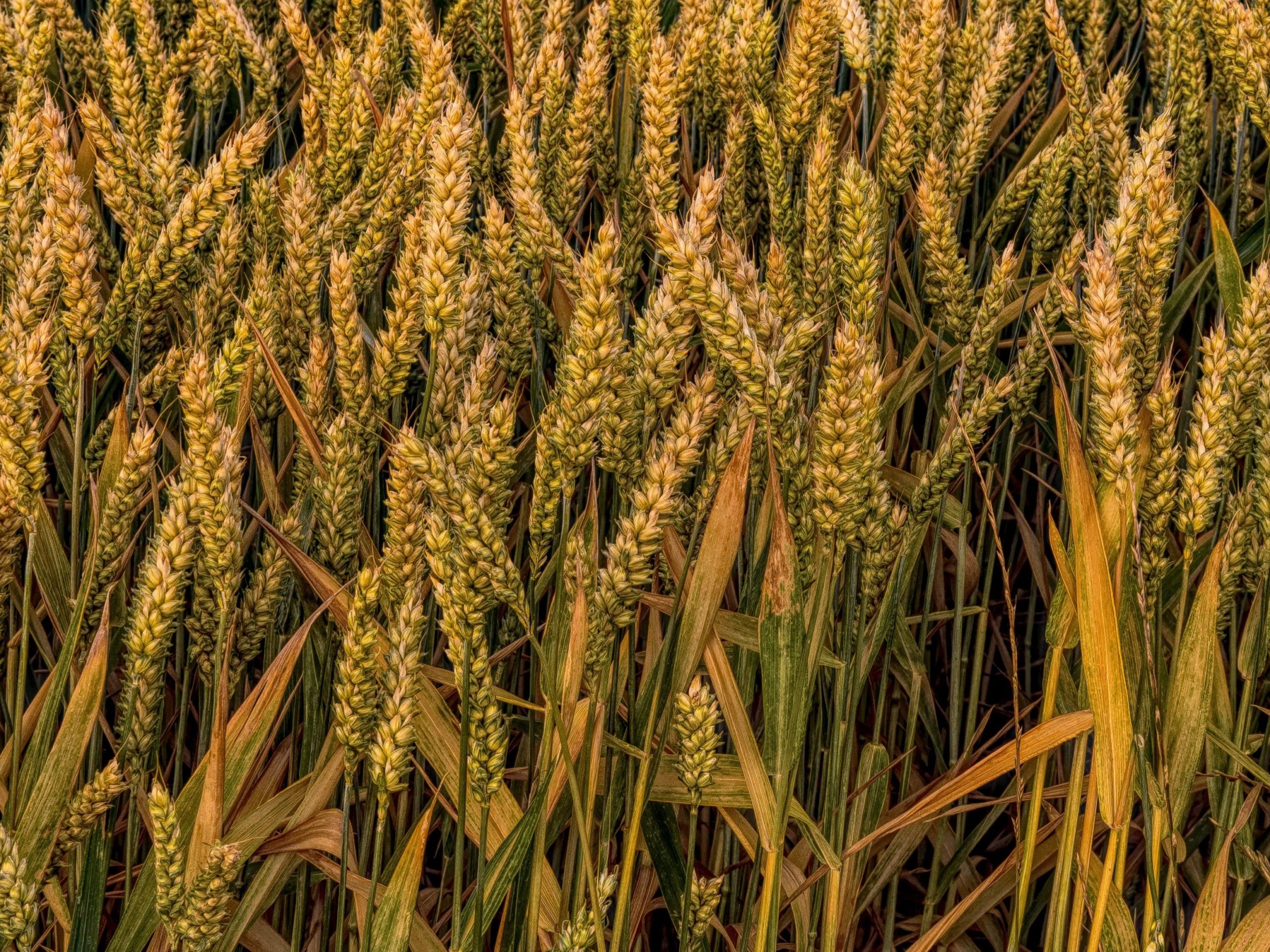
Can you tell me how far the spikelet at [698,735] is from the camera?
30.7 inches

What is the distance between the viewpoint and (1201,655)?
0.88 metres

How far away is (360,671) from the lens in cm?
73

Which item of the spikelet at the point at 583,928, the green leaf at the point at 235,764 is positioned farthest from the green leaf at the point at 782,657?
the green leaf at the point at 235,764

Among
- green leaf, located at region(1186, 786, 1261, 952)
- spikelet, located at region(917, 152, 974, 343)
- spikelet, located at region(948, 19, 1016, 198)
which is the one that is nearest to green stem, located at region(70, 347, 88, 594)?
spikelet, located at region(917, 152, 974, 343)

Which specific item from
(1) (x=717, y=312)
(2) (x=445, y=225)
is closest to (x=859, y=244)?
(1) (x=717, y=312)

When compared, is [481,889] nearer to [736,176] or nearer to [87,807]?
[87,807]

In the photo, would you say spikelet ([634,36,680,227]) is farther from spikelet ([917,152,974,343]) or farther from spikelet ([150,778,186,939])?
spikelet ([150,778,186,939])

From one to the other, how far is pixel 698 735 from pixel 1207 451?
42 cm

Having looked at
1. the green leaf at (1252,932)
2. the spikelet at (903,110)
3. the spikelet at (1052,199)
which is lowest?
the green leaf at (1252,932)

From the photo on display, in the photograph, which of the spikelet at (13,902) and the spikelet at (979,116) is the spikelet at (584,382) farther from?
the spikelet at (979,116)

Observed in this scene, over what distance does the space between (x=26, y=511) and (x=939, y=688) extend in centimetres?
98

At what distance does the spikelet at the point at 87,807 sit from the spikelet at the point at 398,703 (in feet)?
0.65

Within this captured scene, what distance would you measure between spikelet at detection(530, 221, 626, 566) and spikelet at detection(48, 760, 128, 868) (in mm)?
350

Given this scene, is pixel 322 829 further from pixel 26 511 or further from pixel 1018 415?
pixel 1018 415
